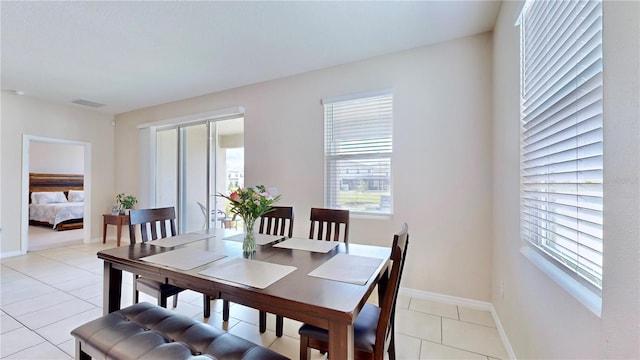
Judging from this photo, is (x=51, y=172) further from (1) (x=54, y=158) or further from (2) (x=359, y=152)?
(2) (x=359, y=152)

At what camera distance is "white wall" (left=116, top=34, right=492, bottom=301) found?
2.47m

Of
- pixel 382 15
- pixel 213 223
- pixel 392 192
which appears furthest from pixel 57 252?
pixel 382 15

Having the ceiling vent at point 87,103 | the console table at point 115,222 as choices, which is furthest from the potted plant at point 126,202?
the ceiling vent at point 87,103

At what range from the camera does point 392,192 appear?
2.82 metres

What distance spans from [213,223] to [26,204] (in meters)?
3.13

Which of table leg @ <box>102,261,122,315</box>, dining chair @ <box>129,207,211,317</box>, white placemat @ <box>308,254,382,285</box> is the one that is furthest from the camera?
dining chair @ <box>129,207,211,317</box>

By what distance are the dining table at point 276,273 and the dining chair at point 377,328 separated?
0.11 metres

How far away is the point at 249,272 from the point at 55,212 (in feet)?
24.9

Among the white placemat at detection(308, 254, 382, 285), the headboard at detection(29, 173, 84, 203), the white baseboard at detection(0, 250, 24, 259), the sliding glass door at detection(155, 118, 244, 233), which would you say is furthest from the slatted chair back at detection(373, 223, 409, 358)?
the headboard at detection(29, 173, 84, 203)

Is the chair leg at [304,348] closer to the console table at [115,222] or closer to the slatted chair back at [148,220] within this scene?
the slatted chair back at [148,220]

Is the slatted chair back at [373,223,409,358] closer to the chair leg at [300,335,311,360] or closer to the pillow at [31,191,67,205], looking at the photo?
the chair leg at [300,335,311,360]

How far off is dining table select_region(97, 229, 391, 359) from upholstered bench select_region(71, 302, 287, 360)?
0.22 m

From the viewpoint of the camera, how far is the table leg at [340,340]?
3.28ft

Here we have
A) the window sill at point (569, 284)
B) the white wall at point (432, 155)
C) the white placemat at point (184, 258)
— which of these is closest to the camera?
the window sill at point (569, 284)
